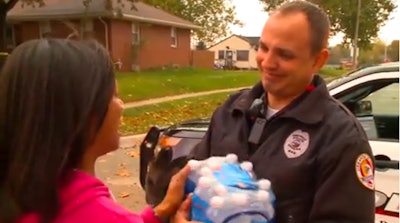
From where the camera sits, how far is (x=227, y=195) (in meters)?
1.63

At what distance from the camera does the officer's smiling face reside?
188 centimetres

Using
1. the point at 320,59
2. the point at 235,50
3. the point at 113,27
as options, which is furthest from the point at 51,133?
the point at 235,50

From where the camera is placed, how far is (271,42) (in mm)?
1919

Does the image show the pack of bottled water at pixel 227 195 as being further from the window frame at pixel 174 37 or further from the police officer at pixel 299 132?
the window frame at pixel 174 37

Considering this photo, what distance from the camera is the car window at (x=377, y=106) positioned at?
395 centimetres

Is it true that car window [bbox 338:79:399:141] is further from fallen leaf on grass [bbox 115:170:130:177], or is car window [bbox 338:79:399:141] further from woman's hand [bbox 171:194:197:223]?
fallen leaf on grass [bbox 115:170:130:177]

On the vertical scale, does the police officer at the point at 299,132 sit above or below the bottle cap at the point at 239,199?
above

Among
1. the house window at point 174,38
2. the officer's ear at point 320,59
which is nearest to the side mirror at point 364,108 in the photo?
the officer's ear at point 320,59

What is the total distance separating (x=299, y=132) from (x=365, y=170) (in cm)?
24

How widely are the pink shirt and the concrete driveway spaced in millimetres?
4313

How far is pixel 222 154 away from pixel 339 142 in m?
0.46

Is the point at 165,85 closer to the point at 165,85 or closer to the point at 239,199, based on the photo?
the point at 165,85

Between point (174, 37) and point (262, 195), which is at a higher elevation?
point (262, 195)

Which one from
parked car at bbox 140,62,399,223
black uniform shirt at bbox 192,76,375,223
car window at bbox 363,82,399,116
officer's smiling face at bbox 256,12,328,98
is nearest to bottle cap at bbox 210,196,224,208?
black uniform shirt at bbox 192,76,375,223
